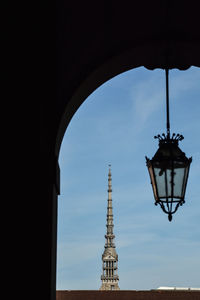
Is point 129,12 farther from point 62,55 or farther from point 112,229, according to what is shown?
point 112,229

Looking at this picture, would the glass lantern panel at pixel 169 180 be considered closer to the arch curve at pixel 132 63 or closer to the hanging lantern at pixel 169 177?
the hanging lantern at pixel 169 177

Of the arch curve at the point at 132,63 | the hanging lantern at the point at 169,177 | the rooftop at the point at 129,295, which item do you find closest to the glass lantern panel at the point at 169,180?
the hanging lantern at the point at 169,177

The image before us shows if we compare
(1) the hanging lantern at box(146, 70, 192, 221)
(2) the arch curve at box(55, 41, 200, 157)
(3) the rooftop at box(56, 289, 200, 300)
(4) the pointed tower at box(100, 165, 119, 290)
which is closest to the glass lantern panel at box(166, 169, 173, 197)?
(1) the hanging lantern at box(146, 70, 192, 221)

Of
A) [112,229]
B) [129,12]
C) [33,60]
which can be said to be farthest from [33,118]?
[112,229]

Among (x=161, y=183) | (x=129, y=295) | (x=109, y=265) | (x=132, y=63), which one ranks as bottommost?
(x=161, y=183)

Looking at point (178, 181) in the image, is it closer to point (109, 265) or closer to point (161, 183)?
point (161, 183)

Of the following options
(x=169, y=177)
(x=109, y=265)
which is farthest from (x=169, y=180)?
(x=109, y=265)

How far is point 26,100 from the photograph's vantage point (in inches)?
152

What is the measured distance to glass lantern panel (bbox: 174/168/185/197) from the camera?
162 inches

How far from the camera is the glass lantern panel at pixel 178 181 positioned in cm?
411

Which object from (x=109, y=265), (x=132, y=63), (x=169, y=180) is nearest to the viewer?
(x=169, y=180)

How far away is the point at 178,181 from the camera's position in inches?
162

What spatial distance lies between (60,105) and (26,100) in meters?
0.59

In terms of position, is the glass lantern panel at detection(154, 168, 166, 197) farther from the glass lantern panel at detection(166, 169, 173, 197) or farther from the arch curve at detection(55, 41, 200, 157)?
the arch curve at detection(55, 41, 200, 157)
